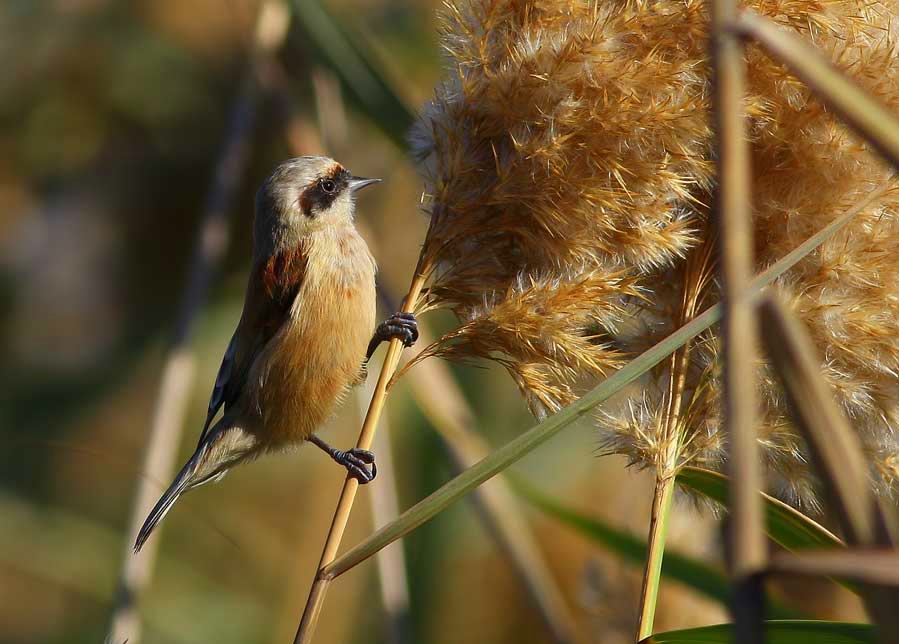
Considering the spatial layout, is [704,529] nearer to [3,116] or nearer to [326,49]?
[326,49]

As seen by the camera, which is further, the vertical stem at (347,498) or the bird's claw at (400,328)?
the bird's claw at (400,328)

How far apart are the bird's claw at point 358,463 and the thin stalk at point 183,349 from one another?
0.53 metres

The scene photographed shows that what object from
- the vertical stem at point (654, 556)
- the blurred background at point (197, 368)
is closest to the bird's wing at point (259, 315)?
the blurred background at point (197, 368)

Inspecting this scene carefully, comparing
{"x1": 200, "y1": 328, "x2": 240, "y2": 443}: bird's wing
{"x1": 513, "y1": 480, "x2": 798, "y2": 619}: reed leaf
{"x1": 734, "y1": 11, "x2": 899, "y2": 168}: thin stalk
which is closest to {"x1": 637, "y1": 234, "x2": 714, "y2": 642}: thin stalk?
{"x1": 513, "y1": 480, "x2": 798, "y2": 619}: reed leaf

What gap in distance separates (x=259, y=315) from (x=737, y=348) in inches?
71.3

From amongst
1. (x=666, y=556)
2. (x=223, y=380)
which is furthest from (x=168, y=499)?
(x=666, y=556)

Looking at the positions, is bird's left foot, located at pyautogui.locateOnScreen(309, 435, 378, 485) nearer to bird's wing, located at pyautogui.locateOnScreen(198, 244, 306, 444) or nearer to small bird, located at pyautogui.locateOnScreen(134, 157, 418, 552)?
small bird, located at pyautogui.locateOnScreen(134, 157, 418, 552)

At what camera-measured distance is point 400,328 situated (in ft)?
6.07

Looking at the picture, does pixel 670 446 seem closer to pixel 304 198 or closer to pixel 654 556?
pixel 654 556

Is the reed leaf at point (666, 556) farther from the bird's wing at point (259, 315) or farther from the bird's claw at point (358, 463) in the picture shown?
the bird's wing at point (259, 315)

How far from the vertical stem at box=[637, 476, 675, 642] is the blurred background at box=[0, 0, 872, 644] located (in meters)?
1.35

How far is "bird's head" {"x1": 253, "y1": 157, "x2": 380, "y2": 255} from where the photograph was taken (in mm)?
2393

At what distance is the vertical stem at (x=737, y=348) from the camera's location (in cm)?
78

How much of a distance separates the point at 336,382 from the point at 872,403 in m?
1.31
